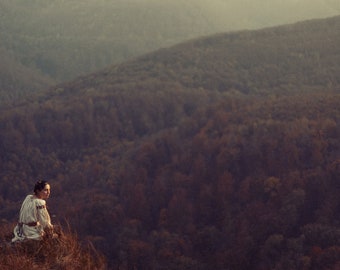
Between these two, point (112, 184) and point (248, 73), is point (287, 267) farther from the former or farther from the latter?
point (248, 73)

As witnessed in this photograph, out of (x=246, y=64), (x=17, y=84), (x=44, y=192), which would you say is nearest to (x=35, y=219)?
(x=44, y=192)

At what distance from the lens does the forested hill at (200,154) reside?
52.3 metres

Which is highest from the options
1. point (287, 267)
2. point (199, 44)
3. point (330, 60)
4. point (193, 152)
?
point (199, 44)

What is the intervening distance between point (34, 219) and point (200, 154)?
5707 centimetres

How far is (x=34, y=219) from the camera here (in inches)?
510

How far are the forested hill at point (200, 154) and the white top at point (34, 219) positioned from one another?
4582 millimetres

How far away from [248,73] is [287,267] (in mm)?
69388

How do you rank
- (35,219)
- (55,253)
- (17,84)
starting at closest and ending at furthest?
(55,253)
(35,219)
(17,84)

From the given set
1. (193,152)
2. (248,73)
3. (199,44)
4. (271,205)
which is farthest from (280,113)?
(199,44)

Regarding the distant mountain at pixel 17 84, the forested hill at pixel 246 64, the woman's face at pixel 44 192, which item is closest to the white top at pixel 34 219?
the woman's face at pixel 44 192

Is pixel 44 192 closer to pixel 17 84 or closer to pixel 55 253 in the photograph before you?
pixel 55 253

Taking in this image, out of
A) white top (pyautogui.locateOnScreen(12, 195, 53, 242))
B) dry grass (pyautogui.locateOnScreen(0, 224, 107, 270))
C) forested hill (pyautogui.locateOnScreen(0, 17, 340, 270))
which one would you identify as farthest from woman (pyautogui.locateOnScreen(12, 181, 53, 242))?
forested hill (pyautogui.locateOnScreen(0, 17, 340, 270))

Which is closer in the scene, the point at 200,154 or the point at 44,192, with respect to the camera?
the point at 44,192

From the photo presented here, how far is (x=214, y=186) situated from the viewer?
64188 millimetres
